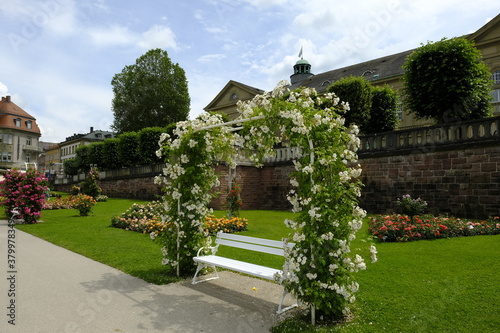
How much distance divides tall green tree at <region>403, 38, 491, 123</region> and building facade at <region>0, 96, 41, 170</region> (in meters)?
65.8

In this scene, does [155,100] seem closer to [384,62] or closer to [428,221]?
[384,62]

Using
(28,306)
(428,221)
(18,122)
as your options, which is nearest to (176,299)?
(28,306)

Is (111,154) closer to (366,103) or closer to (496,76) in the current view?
(366,103)

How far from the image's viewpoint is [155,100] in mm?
40594

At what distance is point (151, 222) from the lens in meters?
13.0

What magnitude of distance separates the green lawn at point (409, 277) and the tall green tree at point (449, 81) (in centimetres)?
984

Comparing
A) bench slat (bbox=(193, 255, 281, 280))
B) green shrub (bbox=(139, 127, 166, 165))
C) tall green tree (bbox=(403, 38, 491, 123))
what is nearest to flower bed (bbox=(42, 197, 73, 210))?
green shrub (bbox=(139, 127, 166, 165))

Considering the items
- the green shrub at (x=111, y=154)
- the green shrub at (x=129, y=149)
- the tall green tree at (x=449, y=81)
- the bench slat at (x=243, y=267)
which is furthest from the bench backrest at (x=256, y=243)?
the green shrub at (x=111, y=154)

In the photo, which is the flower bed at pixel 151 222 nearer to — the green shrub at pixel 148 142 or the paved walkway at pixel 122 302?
the paved walkway at pixel 122 302

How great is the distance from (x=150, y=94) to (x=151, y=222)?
3016 cm

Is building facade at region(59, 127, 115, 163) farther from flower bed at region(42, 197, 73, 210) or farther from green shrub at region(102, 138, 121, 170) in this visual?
flower bed at region(42, 197, 73, 210)

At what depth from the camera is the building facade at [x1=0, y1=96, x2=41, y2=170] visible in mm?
65312

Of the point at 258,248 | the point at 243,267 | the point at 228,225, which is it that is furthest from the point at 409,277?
the point at 228,225

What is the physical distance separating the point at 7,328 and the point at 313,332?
149 inches
